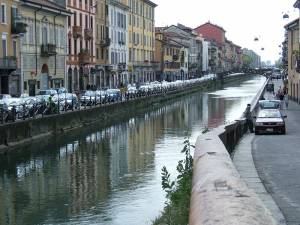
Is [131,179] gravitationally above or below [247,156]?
below

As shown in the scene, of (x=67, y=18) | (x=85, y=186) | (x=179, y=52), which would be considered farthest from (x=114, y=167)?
(x=179, y=52)

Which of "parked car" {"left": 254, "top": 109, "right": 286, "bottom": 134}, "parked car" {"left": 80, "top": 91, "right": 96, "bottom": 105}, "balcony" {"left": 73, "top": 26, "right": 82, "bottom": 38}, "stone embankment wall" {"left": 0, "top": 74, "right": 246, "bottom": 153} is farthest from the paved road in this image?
"balcony" {"left": 73, "top": 26, "right": 82, "bottom": 38}

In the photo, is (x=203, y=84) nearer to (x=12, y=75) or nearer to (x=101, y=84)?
(x=101, y=84)

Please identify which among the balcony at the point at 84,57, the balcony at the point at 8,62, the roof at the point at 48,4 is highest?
the roof at the point at 48,4

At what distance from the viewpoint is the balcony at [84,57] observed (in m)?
73.4

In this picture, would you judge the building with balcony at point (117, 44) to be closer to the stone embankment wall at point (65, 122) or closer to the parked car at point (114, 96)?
the stone embankment wall at point (65, 122)

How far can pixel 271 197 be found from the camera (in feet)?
35.4

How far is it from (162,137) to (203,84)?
8663 cm

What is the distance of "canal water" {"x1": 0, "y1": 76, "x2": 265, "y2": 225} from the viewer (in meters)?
16.7

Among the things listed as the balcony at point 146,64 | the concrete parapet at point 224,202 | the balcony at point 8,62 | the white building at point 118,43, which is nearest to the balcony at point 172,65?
the balcony at point 146,64

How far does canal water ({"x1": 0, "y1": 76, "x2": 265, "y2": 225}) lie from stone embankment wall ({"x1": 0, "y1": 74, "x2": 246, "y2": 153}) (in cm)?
87

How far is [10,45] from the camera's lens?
173ft

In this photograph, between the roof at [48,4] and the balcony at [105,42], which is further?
the balcony at [105,42]

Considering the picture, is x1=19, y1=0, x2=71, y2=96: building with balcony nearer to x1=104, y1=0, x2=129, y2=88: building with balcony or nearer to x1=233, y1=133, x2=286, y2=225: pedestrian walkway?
x1=104, y1=0, x2=129, y2=88: building with balcony
